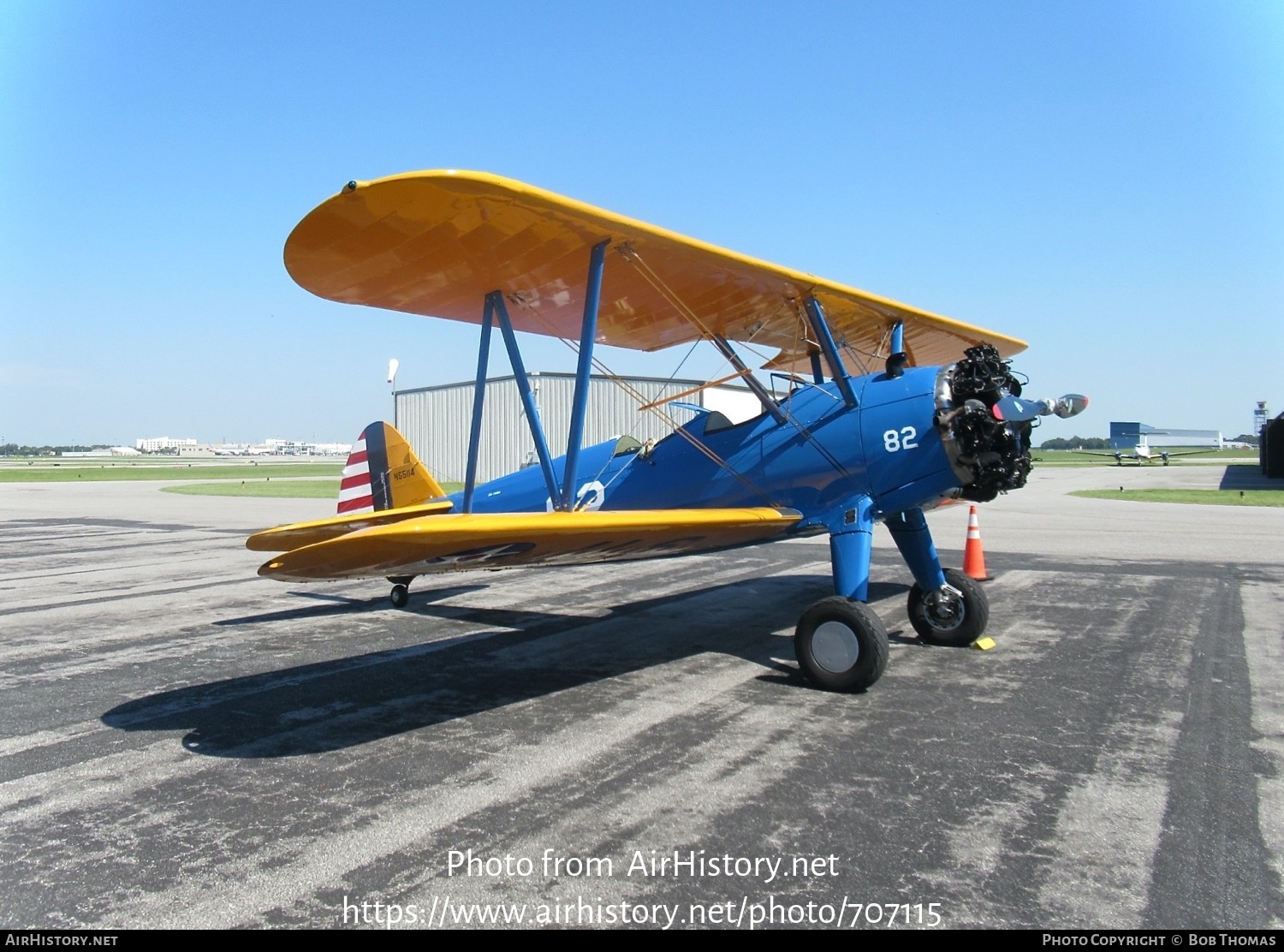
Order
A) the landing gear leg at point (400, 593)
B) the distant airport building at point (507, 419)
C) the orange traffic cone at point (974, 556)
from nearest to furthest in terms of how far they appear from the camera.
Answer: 1. the landing gear leg at point (400, 593)
2. the orange traffic cone at point (974, 556)
3. the distant airport building at point (507, 419)

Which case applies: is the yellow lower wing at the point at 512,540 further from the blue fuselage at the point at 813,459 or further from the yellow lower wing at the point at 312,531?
the yellow lower wing at the point at 312,531

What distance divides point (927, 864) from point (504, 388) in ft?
110

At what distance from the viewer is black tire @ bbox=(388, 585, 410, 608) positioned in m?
8.84

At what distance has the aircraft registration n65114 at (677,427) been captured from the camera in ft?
15.5

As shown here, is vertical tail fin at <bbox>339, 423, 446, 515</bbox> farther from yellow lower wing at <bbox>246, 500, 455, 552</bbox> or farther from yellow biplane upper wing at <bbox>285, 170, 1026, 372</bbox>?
yellow biplane upper wing at <bbox>285, 170, 1026, 372</bbox>

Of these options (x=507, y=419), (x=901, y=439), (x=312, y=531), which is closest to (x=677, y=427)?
(x=901, y=439)

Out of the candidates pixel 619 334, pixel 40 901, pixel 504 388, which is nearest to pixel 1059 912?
pixel 40 901

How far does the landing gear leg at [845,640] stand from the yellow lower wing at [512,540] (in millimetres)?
657

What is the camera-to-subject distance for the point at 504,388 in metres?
35.7

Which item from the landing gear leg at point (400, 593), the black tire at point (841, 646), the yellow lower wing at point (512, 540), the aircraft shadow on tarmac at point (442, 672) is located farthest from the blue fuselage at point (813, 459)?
the landing gear leg at point (400, 593)

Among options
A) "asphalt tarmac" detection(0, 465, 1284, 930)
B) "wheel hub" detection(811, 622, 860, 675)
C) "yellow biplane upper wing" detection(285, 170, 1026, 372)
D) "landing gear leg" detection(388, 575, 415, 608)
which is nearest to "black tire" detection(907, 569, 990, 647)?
"asphalt tarmac" detection(0, 465, 1284, 930)

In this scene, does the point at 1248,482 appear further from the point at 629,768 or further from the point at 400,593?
the point at 629,768

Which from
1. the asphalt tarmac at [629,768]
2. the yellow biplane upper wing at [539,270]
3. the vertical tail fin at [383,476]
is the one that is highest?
the yellow biplane upper wing at [539,270]

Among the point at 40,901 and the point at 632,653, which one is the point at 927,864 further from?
the point at 632,653
